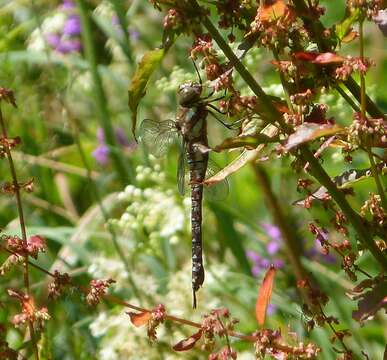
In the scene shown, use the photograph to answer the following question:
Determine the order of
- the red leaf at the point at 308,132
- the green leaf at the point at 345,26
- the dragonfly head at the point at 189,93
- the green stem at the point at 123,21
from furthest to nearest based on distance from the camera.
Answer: the green stem at the point at 123,21 < the dragonfly head at the point at 189,93 < the green leaf at the point at 345,26 < the red leaf at the point at 308,132

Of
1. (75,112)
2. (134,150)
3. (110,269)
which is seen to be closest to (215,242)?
(134,150)

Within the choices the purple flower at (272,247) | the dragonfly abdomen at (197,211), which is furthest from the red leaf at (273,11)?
the purple flower at (272,247)

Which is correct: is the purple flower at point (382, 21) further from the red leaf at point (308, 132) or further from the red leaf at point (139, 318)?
the red leaf at point (139, 318)

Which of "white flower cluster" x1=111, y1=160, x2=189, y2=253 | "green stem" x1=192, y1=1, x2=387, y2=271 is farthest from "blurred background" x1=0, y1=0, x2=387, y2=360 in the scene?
"green stem" x1=192, y1=1, x2=387, y2=271

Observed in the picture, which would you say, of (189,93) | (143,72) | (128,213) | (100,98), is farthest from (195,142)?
(100,98)

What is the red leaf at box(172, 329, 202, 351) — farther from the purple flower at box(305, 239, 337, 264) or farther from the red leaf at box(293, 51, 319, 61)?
the purple flower at box(305, 239, 337, 264)
